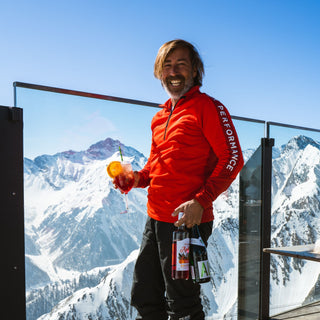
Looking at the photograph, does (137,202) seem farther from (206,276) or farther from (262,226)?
(262,226)

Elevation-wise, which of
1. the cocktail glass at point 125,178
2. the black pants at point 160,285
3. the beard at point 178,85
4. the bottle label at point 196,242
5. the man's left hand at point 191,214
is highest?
the beard at point 178,85

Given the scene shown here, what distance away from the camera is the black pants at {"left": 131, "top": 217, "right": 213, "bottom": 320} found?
4.73ft

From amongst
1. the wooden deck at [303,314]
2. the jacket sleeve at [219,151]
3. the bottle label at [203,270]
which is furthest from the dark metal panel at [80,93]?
the wooden deck at [303,314]

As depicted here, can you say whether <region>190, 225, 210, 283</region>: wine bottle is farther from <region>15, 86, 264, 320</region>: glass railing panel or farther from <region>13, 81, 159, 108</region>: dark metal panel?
<region>13, 81, 159, 108</region>: dark metal panel

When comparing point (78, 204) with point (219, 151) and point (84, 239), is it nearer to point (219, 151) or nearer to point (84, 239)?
point (84, 239)

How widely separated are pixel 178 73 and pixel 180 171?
1.51ft

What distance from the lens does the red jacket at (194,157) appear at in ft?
4.62

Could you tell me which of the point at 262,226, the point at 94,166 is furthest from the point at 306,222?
the point at 94,166

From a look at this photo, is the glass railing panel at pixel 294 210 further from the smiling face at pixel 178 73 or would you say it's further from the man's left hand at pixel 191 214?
the man's left hand at pixel 191 214

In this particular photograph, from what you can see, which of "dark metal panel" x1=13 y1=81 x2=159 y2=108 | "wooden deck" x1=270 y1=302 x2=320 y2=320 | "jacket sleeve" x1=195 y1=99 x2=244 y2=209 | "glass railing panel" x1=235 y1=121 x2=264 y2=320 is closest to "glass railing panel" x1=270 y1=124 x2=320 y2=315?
"wooden deck" x1=270 y1=302 x2=320 y2=320

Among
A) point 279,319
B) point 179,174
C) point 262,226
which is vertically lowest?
point 279,319

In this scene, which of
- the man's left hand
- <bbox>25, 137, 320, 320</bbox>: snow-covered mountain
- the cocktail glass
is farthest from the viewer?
<bbox>25, 137, 320, 320</bbox>: snow-covered mountain

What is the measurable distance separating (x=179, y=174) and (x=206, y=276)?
421mm

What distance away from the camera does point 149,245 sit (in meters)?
1.58
